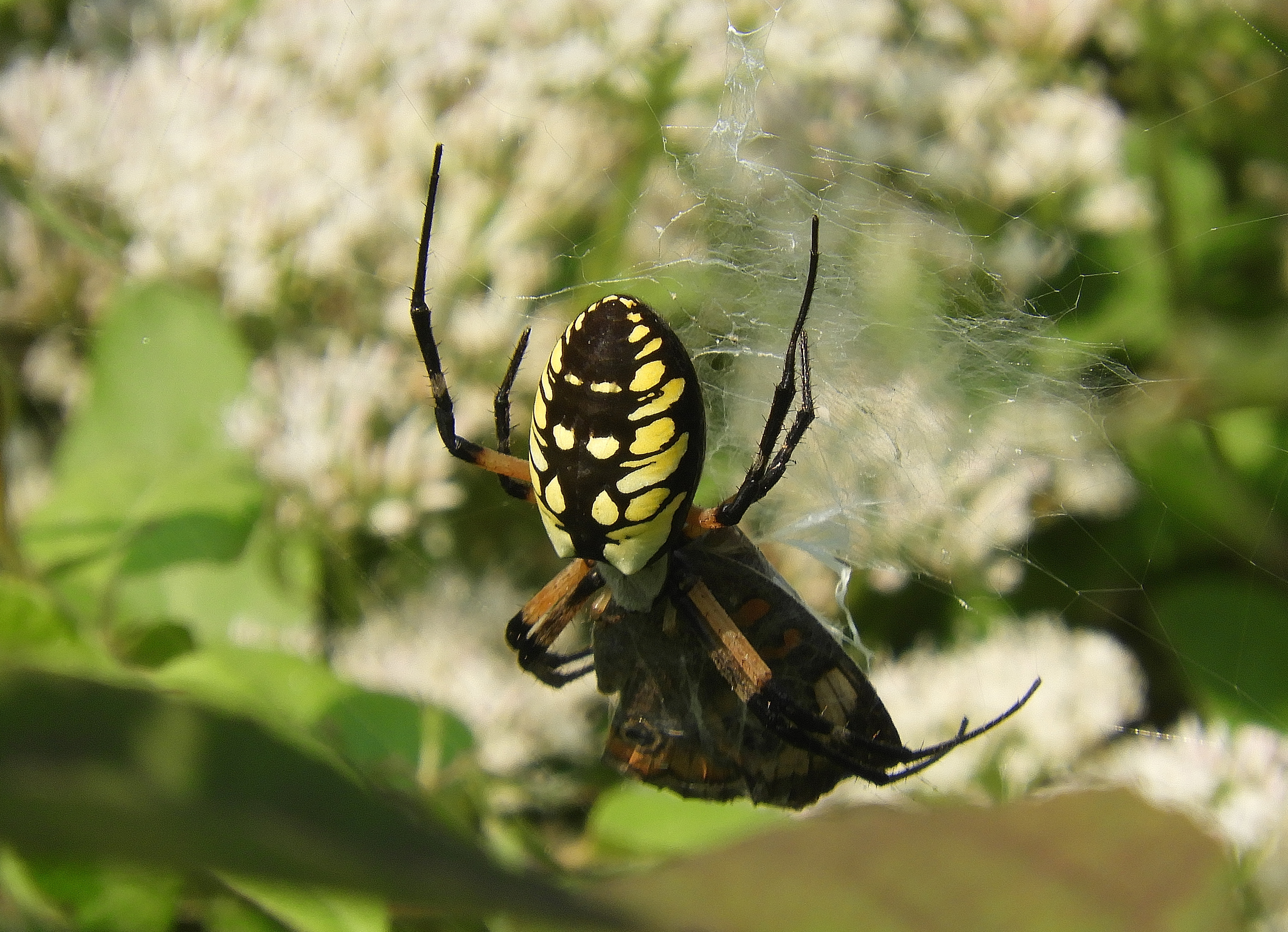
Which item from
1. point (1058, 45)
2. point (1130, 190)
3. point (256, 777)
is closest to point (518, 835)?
point (256, 777)

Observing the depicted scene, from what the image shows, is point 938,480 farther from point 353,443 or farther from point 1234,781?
point 353,443

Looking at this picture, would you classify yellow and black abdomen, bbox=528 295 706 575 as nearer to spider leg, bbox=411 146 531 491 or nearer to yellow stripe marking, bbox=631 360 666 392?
yellow stripe marking, bbox=631 360 666 392

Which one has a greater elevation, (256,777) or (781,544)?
(256,777)

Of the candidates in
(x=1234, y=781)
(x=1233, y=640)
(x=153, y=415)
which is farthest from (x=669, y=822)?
(x=153, y=415)

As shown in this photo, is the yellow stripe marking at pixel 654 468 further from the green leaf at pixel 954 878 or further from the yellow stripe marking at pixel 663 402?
the green leaf at pixel 954 878

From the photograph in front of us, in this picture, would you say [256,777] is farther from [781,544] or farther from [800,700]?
[781,544]

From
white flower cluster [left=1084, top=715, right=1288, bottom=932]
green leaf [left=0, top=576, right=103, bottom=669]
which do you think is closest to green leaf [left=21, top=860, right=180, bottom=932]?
green leaf [left=0, top=576, right=103, bottom=669]
